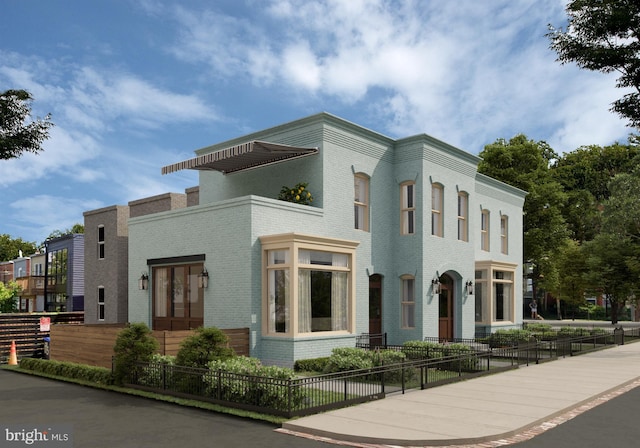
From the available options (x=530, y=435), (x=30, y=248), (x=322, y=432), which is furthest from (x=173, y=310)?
(x=30, y=248)

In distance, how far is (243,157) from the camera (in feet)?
73.9

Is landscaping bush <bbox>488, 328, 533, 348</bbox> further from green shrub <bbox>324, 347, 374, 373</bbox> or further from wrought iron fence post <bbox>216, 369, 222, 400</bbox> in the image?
wrought iron fence post <bbox>216, 369, 222, 400</bbox>

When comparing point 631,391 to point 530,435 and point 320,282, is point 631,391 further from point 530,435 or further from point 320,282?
point 320,282

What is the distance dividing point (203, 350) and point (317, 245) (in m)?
5.93

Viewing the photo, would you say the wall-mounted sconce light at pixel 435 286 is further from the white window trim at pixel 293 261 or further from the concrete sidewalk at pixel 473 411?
the concrete sidewalk at pixel 473 411

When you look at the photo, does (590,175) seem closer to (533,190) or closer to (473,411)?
(533,190)

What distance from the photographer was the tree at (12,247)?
302ft

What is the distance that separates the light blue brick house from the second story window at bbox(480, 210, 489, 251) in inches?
153

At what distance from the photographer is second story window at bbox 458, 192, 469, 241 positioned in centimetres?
2712

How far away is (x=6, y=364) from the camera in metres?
21.8

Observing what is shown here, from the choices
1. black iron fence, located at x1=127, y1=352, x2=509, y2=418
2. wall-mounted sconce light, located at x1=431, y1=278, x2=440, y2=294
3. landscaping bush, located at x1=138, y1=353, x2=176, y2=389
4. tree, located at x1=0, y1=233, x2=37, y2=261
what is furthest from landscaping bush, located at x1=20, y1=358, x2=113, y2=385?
tree, located at x1=0, y1=233, x2=37, y2=261

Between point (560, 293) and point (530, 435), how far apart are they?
179 ft

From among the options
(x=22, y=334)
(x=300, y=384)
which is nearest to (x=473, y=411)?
Answer: (x=300, y=384)

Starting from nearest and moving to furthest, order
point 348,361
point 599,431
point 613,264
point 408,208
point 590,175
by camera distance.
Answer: point 599,431 → point 348,361 → point 408,208 → point 613,264 → point 590,175
